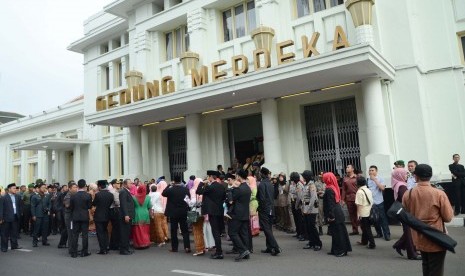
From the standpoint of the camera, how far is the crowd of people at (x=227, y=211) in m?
7.96

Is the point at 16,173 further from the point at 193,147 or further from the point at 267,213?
the point at 267,213

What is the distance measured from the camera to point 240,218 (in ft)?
25.7

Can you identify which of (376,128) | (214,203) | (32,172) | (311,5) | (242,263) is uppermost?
(311,5)

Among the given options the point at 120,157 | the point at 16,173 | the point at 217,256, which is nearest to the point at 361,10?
the point at 217,256

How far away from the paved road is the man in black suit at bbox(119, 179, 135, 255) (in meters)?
0.26

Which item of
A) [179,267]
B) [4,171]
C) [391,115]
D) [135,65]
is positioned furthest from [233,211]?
[4,171]

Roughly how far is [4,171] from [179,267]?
3223cm

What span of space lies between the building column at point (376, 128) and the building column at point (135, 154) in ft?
35.8

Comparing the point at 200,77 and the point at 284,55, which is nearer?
the point at 284,55

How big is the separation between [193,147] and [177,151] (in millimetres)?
2639

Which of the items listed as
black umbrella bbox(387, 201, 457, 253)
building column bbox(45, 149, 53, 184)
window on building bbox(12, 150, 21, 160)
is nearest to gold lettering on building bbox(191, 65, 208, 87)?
black umbrella bbox(387, 201, 457, 253)

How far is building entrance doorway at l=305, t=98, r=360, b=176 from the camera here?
14.3 m

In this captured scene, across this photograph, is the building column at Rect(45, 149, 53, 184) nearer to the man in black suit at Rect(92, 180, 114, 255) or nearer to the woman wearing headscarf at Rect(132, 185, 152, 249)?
the woman wearing headscarf at Rect(132, 185, 152, 249)

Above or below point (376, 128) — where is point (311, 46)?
above
